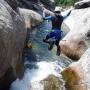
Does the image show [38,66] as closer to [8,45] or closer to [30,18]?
[8,45]

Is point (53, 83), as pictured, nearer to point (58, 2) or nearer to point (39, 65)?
point (39, 65)

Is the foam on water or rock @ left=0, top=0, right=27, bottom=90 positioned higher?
rock @ left=0, top=0, right=27, bottom=90

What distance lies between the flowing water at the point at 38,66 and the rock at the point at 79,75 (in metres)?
1.26

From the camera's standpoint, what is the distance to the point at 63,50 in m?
20.0

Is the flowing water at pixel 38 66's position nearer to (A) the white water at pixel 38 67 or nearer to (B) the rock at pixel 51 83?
(A) the white water at pixel 38 67

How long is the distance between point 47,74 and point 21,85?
2.23 meters

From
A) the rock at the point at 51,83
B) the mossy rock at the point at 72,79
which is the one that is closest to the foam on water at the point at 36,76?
the rock at the point at 51,83

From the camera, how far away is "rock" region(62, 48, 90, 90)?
13055mm

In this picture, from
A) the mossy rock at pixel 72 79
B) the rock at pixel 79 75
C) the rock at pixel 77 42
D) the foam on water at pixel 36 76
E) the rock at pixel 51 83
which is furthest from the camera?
the rock at pixel 77 42

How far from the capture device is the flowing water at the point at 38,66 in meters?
14.2

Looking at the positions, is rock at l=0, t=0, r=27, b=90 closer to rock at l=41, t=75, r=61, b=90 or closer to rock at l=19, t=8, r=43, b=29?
rock at l=41, t=75, r=61, b=90

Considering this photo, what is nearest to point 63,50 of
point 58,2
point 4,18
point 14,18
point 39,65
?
point 39,65

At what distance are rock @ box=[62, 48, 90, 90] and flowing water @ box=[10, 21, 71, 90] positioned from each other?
1265 millimetres

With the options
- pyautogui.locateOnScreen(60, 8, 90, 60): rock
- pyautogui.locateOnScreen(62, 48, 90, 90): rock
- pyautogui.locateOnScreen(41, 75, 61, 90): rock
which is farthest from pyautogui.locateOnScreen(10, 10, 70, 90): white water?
pyautogui.locateOnScreen(62, 48, 90, 90): rock
